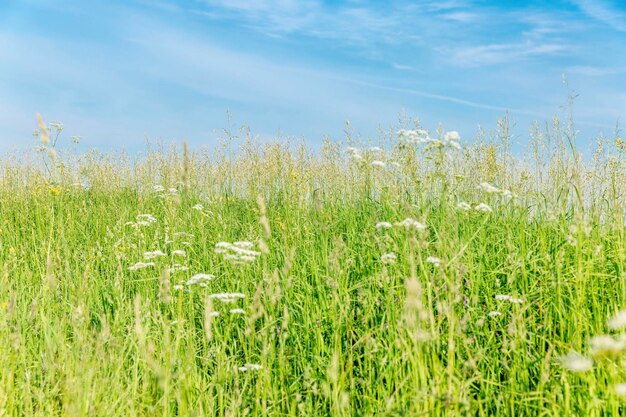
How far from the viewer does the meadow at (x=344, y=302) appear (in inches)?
88.7

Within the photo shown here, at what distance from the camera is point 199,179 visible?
309 inches

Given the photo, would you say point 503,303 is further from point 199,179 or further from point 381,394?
point 199,179

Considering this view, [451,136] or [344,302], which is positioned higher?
[451,136]

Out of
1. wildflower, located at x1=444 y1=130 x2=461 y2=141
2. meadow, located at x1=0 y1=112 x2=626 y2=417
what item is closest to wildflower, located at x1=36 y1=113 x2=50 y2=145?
meadow, located at x1=0 y1=112 x2=626 y2=417

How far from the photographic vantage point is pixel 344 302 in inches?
117

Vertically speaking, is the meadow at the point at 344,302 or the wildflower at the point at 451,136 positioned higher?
the wildflower at the point at 451,136

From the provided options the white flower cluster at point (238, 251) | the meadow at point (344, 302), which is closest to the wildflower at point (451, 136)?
the meadow at point (344, 302)

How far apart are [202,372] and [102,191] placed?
5939mm

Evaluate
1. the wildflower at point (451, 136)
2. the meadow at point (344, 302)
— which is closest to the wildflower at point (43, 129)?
the meadow at point (344, 302)

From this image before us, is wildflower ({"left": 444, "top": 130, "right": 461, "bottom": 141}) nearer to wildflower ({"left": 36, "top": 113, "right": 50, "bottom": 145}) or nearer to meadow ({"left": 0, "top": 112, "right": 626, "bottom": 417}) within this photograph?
meadow ({"left": 0, "top": 112, "right": 626, "bottom": 417})

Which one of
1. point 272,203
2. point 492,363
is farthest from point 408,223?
point 272,203

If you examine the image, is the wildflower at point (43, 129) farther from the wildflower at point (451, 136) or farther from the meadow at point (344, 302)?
the wildflower at point (451, 136)

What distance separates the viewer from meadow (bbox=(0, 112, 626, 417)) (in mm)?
2254

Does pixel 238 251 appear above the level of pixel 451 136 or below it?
below
